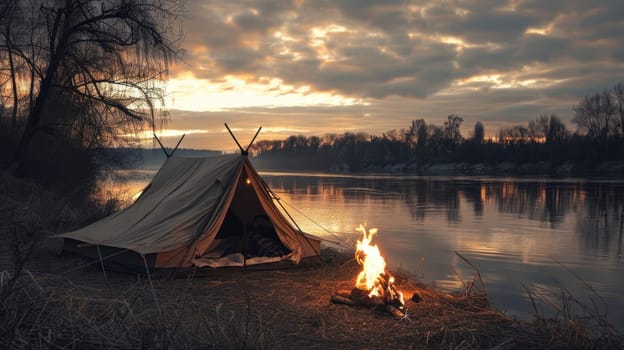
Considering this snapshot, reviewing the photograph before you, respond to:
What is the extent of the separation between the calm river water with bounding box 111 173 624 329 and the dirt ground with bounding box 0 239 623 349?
3.10 ft

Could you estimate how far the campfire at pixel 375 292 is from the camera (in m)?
5.69

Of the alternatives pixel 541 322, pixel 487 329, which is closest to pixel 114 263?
pixel 487 329

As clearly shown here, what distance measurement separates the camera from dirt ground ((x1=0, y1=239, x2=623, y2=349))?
3328 millimetres

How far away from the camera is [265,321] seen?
17.2 ft

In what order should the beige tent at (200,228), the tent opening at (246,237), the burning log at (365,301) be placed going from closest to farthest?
the burning log at (365,301) → the beige tent at (200,228) → the tent opening at (246,237)

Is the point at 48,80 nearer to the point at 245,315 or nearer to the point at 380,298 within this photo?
the point at 245,315

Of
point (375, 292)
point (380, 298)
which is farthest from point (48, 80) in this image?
point (380, 298)

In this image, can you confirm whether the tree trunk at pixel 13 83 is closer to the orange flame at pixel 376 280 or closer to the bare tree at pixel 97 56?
the bare tree at pixel 97 56

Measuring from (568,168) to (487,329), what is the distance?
6550 centimetres

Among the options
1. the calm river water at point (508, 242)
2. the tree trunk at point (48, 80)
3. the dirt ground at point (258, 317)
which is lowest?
the calm river water at point (508, 242)

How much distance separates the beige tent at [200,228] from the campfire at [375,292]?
6.21ft

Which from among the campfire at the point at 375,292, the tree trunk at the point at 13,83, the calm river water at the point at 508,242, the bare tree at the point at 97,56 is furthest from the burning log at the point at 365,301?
the tree trunk at the point at 13,83

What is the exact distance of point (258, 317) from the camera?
532 centimetres

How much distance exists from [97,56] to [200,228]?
7.88 m
